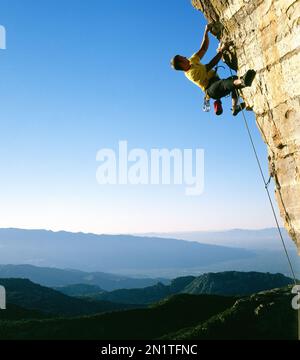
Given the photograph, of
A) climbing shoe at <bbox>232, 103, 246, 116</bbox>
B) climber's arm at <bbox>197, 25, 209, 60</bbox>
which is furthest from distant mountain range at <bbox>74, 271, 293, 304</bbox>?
climber's arm at <bbox>197, 25, 209, 60</bbox>

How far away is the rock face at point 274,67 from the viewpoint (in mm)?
11312

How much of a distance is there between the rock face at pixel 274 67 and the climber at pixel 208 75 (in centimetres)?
38

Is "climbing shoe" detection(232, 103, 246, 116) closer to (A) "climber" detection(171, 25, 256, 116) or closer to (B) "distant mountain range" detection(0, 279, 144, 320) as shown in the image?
(A) "climber" detection(171, 25, 256, 116)

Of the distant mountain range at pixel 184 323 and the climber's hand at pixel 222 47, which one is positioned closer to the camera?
the climber's hand at pixel 222 47

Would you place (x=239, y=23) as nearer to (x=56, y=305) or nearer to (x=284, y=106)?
(x=284, y=106)

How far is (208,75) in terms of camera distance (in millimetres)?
14102

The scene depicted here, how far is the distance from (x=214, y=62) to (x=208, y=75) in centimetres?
62

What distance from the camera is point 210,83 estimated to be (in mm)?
14164

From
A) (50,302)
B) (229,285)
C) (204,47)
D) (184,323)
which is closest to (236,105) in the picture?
(204,47)

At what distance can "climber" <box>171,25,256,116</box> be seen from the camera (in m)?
13.3

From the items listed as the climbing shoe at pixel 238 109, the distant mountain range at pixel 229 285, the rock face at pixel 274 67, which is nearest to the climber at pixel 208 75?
the rock face at pixel 274 67

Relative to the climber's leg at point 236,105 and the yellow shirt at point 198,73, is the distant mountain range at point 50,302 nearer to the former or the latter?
the climber's leg at point 236,105
